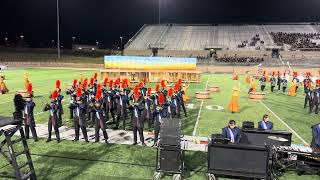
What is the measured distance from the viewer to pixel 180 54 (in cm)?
6856

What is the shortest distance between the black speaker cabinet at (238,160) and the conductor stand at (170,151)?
0.86m

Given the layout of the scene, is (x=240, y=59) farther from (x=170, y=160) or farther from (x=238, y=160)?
(x=238, y=160)

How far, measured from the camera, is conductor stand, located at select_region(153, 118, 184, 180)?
8.40 metres

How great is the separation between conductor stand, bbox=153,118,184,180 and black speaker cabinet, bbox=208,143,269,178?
865 mm

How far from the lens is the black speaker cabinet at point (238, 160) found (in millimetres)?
7812

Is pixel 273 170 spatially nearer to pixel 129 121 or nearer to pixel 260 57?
pixel 129 121

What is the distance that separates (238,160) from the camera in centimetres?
790

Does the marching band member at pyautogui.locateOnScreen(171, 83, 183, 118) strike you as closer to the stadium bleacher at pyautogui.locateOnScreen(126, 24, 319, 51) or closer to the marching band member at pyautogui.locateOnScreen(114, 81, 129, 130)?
the marching band member at pyautogui.locateOnScreen(114, 81, 129, 130)

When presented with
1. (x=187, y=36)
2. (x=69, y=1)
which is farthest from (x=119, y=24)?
(x=187, y=36)

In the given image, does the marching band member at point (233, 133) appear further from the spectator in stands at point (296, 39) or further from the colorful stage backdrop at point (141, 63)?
the spectator in stands at point (296, 39)

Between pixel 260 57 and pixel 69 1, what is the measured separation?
48707 millimetres

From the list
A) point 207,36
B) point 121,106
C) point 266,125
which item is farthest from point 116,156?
point 207,36

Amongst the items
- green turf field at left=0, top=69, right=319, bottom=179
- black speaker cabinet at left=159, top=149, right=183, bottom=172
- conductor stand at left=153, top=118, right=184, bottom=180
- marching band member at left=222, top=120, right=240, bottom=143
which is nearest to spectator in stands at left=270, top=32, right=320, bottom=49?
green turf field at left=0, top=69, right=319, bottom=179

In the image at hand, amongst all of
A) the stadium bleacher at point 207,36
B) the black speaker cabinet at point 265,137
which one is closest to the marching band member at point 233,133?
the black speaker cabinet at point 265,137
